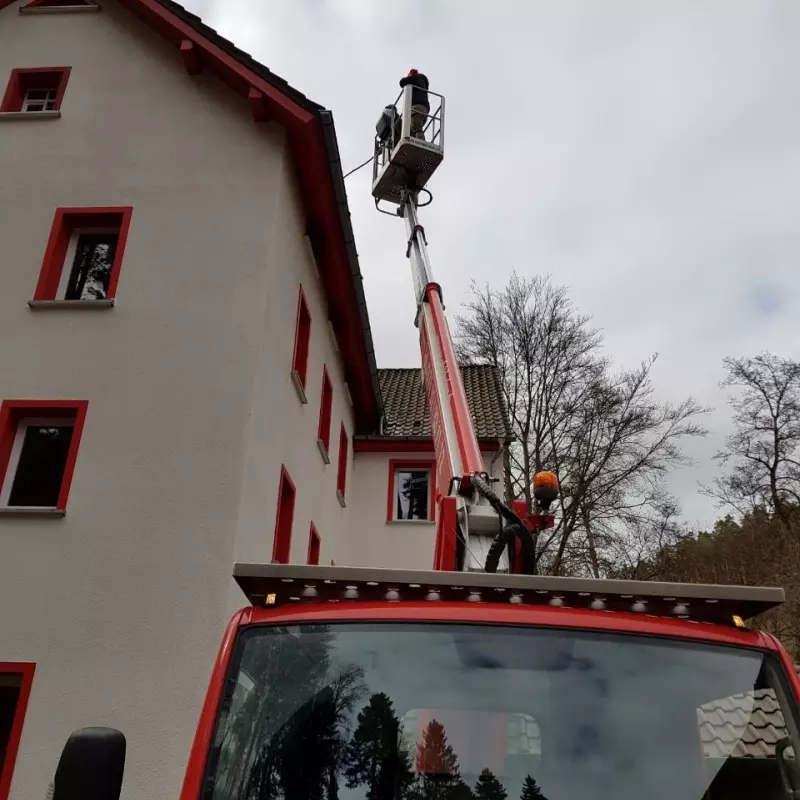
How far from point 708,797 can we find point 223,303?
826 centimetres

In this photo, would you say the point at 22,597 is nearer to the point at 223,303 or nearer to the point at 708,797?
the point at 223,303

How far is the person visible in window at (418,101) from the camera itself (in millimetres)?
11289

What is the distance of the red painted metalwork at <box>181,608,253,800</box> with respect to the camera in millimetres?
2402

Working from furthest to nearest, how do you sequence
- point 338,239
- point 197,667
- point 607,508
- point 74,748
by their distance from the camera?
point 607,508
point 338,239
point 197,667
point 74,748

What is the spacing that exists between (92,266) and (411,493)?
10.1m

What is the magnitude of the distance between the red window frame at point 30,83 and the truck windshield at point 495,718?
36.0ft

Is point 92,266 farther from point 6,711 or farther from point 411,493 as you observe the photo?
point 411,493

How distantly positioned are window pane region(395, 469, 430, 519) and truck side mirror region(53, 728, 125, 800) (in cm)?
1600

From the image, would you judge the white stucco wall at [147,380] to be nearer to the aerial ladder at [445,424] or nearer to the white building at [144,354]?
the white building at [144,354]

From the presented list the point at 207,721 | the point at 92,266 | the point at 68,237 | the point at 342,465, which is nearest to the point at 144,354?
the point at 92,266

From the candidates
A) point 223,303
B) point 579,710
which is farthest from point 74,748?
point 223,303

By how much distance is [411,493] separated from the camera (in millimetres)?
18531

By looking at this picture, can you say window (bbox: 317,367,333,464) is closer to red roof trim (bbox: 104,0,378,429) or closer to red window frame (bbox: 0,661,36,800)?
red roof trim (bbox: 104,0,378,429)

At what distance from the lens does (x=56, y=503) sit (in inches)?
342
